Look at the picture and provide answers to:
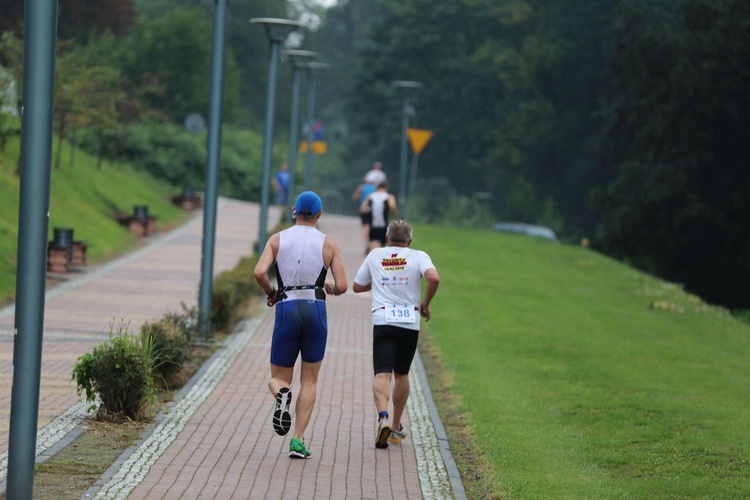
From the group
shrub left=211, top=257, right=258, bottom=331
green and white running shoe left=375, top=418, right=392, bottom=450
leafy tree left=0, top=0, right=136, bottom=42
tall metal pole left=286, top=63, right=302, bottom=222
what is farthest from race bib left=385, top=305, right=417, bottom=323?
leafy tree left=0, top=0, right=136, bottom=42

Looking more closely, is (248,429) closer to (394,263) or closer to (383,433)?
(383,433)

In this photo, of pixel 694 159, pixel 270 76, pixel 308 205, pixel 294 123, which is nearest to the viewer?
pixel 308 205

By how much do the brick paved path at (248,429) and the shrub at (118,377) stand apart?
0.30 meters

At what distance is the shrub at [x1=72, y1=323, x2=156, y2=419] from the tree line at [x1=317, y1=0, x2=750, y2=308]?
1234 inches

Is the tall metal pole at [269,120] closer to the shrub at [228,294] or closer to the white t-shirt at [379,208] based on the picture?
the white t-shirt at [379,208]

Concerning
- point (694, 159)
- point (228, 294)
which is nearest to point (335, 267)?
point (228, 294)

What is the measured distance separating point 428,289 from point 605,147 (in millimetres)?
38017

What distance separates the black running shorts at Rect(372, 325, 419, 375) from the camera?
392 inches

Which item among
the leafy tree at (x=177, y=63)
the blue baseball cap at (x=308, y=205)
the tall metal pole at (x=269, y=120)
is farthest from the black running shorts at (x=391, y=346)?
the leafy tree at (x=177, y=63)

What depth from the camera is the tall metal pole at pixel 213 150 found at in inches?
625

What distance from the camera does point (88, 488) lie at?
793 cm

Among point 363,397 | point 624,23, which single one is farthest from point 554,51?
point 363,397

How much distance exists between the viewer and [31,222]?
689 centimetres

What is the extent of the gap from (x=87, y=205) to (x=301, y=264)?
964 inches
